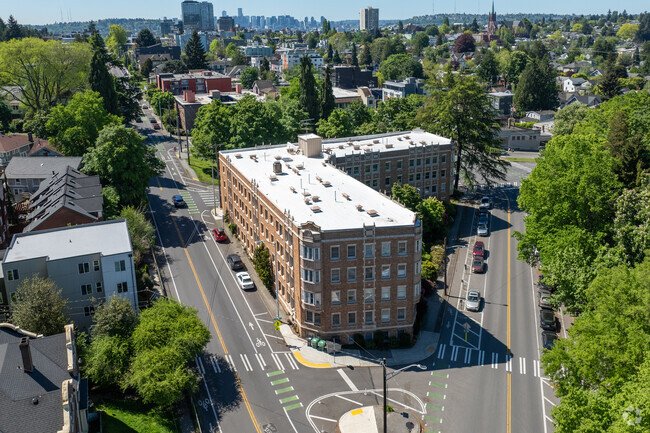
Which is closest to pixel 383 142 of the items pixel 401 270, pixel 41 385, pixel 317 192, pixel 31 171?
pixel 317 192

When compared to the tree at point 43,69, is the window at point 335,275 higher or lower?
lower

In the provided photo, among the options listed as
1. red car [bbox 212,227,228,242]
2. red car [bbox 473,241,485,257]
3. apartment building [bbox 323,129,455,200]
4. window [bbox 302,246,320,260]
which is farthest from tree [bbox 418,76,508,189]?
window [bbox 302,246,320,260]

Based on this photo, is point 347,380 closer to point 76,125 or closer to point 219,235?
point 219,235

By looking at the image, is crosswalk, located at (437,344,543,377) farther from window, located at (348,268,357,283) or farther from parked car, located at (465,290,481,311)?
window, located at (348,268,357,283)

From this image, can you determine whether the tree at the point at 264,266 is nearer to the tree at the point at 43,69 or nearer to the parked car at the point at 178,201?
the parked car at the point at 178,201

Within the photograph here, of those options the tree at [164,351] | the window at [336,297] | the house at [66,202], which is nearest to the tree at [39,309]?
the tree at [164,351]

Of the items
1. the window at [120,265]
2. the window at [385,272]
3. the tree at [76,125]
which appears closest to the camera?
the window at [385,272]

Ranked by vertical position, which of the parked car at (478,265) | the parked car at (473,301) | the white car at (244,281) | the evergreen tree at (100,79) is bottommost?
the parked car at (473,301)

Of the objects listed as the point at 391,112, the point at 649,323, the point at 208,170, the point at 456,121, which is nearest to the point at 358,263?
the point at 649,323
